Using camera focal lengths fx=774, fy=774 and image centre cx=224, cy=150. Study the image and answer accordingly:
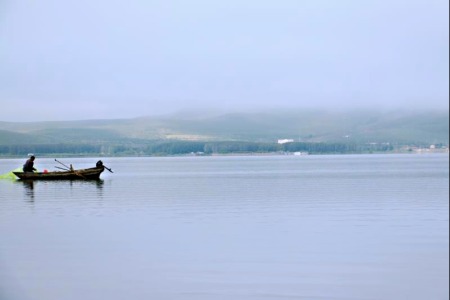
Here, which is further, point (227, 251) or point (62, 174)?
point (62, 174)

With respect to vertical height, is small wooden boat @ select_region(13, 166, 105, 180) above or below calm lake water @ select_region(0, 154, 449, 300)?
above

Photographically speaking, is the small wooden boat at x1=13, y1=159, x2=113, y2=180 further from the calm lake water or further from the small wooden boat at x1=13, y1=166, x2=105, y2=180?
the calm lake water

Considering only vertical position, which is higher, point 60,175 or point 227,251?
point 60,175

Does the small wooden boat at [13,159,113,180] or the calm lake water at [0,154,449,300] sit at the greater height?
the small wooden boat at [13,159,113,180]

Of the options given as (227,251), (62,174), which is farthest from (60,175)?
(227,251)

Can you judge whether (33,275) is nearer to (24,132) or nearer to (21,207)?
(21,207)

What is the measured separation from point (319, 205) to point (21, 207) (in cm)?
1231

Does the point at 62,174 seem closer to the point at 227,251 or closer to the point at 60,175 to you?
the point at 60,175

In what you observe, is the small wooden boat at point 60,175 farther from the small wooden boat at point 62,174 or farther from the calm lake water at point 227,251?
the calm lake water at point 227,251

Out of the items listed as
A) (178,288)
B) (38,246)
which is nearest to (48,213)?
(38,246)

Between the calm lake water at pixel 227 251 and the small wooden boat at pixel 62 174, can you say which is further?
the small wooden boat at pixel 62 174

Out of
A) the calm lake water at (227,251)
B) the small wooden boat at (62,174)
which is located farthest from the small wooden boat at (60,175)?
the calm lake water at (227,251)

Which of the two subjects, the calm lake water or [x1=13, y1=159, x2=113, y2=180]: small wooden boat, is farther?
[x1=13, y1=159, x2=113, y2=180]: small wooden boat

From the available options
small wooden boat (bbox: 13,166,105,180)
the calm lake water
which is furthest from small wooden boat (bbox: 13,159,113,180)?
the calm lake water
